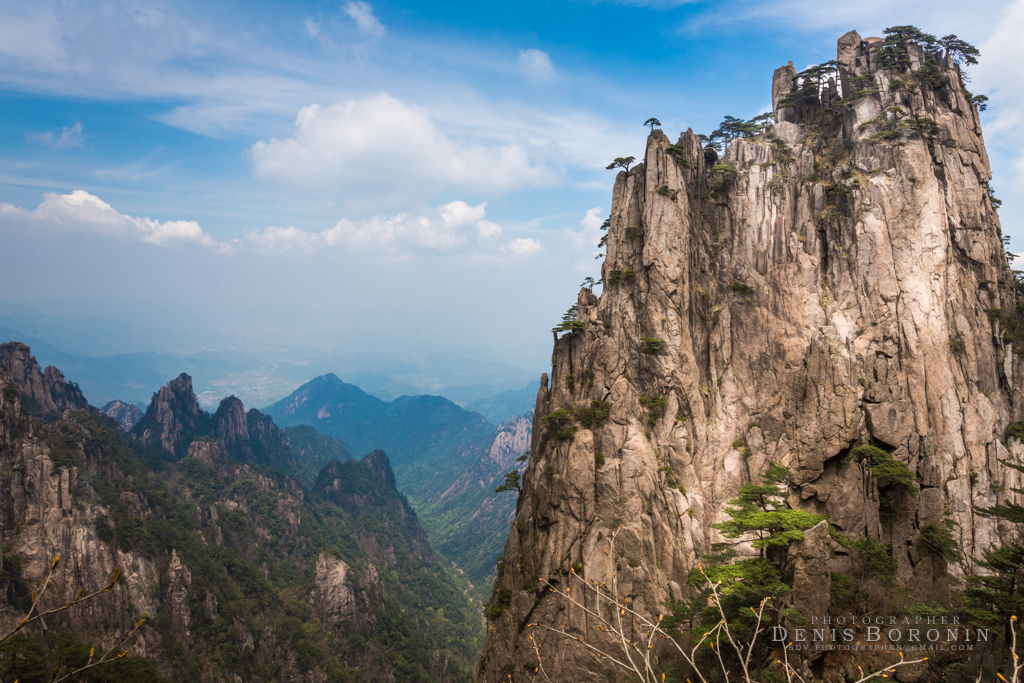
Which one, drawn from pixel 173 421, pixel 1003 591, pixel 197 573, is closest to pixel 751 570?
pixel 1003 591

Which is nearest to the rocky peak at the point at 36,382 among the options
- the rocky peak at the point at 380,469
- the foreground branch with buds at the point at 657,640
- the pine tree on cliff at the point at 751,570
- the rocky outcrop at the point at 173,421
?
the rocky outcrop at the point at 173,421

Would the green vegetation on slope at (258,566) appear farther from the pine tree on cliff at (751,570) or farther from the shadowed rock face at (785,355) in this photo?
the pine tree on cliff at (751,570)

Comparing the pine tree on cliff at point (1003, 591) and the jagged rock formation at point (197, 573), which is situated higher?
the pine tree on cliff at point (1003, 591)

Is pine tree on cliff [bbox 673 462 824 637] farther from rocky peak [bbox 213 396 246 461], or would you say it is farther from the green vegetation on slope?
rocky peak [bbox 213 396 246 461]

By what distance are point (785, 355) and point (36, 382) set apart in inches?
5857

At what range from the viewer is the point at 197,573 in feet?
273

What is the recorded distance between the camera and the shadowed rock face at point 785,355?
3694 cm

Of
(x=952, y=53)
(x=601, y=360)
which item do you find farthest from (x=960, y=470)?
(x=952, y=53)

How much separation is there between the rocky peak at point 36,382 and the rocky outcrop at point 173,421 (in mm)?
26789

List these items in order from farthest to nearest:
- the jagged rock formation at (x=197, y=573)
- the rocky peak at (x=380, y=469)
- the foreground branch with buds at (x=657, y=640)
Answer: the rocky peak at (x=380, y=469) → the jagged rock formation at (x=197, y=573) → the foreground branch with buds at (x=657, y=640)

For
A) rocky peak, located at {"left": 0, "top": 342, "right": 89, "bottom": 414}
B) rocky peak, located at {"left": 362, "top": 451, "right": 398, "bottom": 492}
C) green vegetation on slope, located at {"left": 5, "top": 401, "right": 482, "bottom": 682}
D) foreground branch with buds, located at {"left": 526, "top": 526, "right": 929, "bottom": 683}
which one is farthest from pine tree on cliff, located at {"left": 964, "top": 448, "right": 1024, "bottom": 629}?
rocky peak, located at {"left": 362, "top": 451, "right": 398, "bottom": 492}

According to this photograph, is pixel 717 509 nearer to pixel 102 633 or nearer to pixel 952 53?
pixel 952 53

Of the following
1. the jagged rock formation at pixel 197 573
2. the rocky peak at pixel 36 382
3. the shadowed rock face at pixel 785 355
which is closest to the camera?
the shadowed rock face at pixel 785 355

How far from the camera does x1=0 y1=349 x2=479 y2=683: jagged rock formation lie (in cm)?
6631
